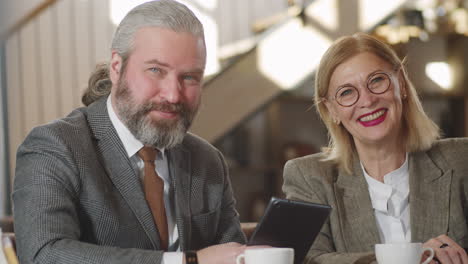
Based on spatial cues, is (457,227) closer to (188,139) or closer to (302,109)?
(188,139)

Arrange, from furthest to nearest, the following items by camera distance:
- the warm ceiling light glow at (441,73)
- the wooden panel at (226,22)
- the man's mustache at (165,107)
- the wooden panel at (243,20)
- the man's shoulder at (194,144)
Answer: the warm ceiling light glow at (441,73)
the wooden panel at (243,20)
the wooden panel at (226,22)
the man's shoulder at (194,144)
the man's mustache at (165,107)

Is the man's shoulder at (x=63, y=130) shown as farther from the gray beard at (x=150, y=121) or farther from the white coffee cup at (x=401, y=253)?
the white coffee cup at (x=401, y=253)

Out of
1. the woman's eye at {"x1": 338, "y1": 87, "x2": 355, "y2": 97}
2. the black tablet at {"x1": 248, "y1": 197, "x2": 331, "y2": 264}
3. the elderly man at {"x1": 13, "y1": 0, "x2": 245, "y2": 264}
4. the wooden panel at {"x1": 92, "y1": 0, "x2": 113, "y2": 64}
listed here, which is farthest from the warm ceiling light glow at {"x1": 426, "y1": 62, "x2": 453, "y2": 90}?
the black tablet at {"x1": 248, "y1": 197, "x2": 331, "y2": 264}

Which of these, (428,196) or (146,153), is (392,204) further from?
(146,153)

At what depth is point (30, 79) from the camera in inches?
161

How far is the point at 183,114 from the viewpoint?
172 centimetres

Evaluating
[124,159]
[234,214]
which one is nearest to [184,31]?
[124,159]

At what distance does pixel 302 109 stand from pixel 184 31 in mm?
3898

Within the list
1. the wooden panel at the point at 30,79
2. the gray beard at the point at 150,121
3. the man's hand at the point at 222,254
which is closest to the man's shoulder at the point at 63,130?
the gray beard at the point at 150,121

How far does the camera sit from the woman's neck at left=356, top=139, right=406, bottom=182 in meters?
2.21

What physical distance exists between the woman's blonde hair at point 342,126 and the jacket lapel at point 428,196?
7 centimetres

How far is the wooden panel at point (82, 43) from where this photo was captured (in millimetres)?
4184

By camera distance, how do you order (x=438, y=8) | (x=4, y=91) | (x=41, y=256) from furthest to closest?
(x=438, y=8)
(x=4, y=91)
(x=41, y=256)

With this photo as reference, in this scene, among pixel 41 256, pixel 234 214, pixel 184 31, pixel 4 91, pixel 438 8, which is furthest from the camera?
pixel 438 8
